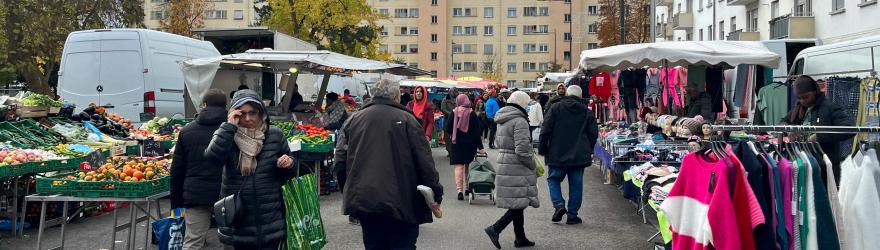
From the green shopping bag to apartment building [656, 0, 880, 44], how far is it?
1744cm

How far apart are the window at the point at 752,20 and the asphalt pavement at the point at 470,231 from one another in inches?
1056

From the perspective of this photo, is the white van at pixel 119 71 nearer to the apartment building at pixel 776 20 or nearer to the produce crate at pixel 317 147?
the produce crate at pixel 317 147

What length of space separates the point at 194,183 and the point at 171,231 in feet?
2.53

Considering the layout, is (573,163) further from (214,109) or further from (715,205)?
(715,205)

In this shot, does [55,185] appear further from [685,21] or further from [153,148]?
[685,21]

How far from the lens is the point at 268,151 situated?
5328 millimetres

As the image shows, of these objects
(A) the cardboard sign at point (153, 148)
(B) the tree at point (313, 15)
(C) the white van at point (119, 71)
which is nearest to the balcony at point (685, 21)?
(B) the tree at point (313, 15)

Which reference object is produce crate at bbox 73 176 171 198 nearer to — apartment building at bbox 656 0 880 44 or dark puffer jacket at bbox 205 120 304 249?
dark puffer jacket at bbox 205 120 304 249

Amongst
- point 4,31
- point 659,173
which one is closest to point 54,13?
point 4,31

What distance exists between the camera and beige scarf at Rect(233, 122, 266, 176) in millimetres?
5223

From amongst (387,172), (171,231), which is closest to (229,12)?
(171,231)

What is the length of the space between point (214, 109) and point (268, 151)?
3.96 ft

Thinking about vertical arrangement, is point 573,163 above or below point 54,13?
below

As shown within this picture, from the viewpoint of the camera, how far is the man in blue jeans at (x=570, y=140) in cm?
912
